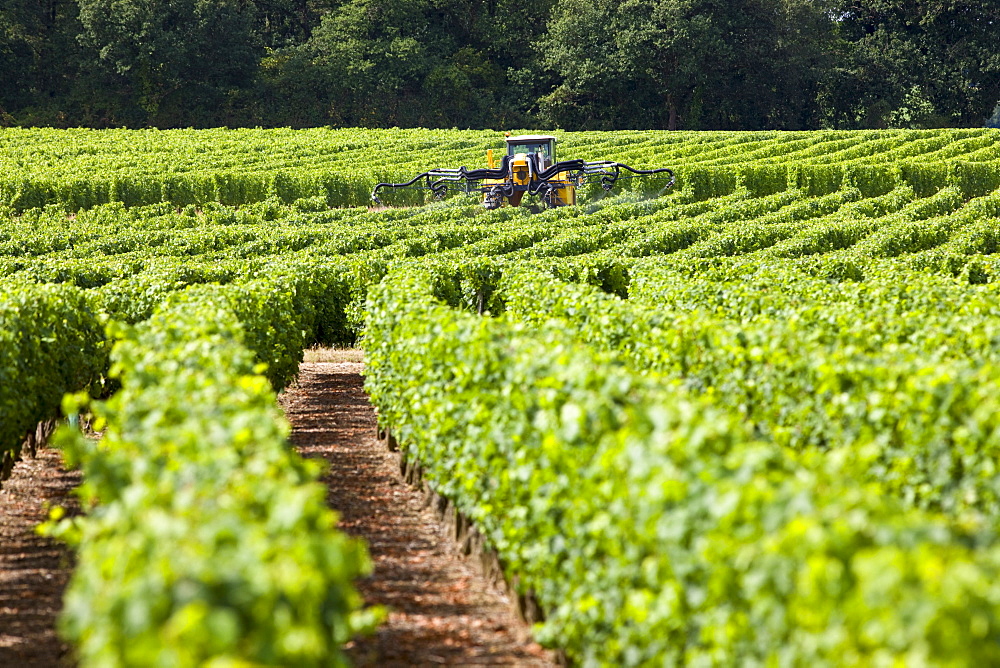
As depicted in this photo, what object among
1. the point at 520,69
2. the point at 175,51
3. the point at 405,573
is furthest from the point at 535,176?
the point at 520,69

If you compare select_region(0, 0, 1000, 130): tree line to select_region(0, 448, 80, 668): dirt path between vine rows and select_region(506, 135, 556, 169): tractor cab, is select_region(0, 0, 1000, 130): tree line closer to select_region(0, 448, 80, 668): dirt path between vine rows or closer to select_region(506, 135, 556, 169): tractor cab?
select_region(506, 135, 556, 169): tractor cab

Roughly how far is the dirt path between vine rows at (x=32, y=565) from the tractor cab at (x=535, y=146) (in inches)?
955

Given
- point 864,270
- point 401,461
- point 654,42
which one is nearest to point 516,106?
point 654,42

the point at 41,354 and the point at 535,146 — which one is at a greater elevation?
the point at 535,146

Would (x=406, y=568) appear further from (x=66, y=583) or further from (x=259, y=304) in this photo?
(x=259, y=304)

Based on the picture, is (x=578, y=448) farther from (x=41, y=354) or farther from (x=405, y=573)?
(x=41, y=354)

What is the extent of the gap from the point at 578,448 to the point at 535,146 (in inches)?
1205

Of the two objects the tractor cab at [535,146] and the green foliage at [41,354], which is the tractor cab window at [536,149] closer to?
the tractor cab at [535,146]

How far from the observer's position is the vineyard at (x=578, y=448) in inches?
142

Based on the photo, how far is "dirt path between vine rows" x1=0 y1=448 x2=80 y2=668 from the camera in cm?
736

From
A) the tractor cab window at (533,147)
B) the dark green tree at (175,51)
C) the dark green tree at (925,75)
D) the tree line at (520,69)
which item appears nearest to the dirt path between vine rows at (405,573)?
the tractor cab window at (533,147)

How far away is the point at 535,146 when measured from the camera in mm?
35781

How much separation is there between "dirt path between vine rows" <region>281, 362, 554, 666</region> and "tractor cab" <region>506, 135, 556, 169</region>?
22.1 m

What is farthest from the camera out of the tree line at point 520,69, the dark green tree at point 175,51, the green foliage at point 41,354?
the tree line at point 520,69
